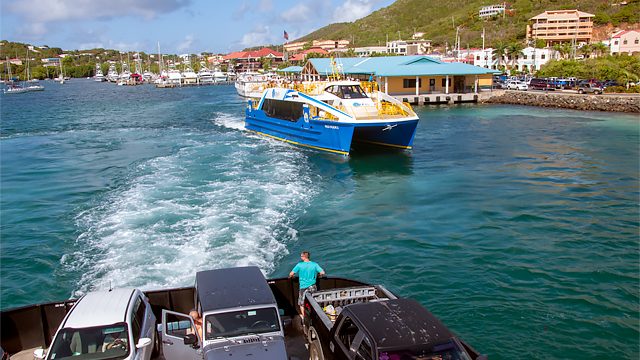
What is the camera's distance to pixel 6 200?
83.4 feet

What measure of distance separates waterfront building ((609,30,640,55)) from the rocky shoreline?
169ft

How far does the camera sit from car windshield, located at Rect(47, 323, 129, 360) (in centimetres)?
720

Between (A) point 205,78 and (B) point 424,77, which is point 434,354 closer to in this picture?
(B) point 424,77

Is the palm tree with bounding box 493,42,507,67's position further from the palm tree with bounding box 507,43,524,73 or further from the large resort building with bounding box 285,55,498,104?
the large resort building with bounding box 285,55,498,104

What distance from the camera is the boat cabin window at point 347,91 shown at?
114 feet

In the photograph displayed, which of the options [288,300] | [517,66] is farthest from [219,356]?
[517,66]

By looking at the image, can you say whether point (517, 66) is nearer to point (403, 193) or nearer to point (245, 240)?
point (403, 193)

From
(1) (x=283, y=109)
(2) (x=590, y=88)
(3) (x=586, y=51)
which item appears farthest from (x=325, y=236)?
(3) (x=586, y=51)

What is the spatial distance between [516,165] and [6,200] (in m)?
26.0

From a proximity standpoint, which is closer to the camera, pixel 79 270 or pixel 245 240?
pixel 79 270

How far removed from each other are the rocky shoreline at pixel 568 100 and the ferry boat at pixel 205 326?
168 feet

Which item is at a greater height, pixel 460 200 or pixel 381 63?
pixel 381 63

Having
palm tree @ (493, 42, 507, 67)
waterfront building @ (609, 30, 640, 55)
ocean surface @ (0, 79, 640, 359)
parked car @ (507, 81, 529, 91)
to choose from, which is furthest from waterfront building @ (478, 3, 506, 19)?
ocean surface @ (0, 79, 640, 359)

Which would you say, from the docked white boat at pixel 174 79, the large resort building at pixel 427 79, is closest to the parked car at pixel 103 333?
the large resort building at pixel 427 79
